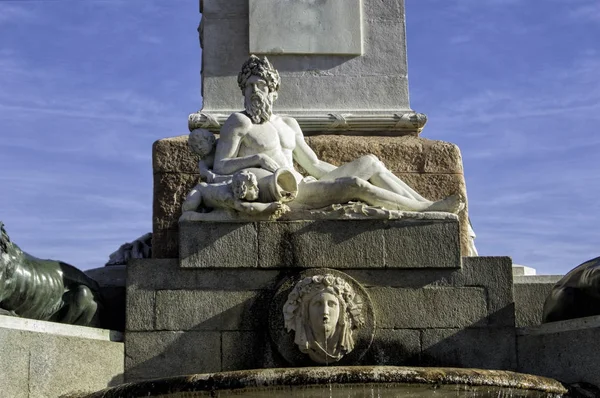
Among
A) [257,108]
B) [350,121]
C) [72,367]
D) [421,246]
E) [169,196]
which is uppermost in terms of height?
[350,121]

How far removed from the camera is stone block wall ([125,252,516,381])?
1091cm

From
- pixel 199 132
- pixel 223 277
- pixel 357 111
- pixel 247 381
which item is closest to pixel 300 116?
pixel 357 111

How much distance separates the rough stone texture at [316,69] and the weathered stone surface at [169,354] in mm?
3211

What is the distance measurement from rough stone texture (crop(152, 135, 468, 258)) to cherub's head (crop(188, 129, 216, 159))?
549 mm

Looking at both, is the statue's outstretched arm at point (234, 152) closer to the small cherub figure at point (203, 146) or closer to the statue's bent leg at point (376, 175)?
the small cherub figure at point (203, 146)

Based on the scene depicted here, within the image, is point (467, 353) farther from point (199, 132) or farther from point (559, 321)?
point (199, 132)

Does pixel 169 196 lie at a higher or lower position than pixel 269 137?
lower

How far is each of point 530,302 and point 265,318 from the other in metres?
2.82

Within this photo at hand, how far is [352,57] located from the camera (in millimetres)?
13469

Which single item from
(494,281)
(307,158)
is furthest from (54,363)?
(494,281)

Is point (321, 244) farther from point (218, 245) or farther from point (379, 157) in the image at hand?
point (379, 157)

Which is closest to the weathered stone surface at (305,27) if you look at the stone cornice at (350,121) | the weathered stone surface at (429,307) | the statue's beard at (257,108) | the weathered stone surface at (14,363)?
the stone cornice at (350,121)

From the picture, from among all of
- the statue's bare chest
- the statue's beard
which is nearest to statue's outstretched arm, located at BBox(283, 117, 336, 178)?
the statue's bare chest

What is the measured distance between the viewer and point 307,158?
12125mm
